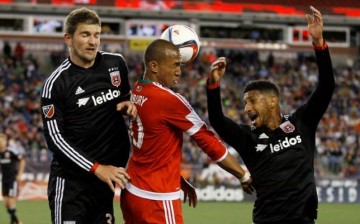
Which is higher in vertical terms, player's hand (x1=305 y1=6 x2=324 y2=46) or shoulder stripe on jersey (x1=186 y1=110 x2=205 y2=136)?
player's hand (x1=305 y1=6 x2=324 y2=46)

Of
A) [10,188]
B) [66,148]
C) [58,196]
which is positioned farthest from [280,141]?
[10,188]

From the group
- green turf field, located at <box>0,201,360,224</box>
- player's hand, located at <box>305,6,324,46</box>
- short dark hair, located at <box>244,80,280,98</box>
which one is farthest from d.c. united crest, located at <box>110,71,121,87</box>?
green turf field, located at <box>0,201,360,224</box>

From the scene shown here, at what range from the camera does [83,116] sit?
6203 mm

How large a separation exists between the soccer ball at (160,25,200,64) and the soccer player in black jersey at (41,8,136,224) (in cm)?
65

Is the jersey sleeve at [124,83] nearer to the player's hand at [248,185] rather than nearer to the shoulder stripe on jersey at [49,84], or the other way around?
the shoulder stripe on jersey at [49,84]

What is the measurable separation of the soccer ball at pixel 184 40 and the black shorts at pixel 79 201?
1311 millimetres

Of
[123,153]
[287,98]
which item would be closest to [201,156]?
[287,98]

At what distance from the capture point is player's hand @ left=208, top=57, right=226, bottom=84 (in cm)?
584

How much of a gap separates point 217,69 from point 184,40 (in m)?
0.98

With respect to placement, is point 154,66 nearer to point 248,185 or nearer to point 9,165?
point 248,185

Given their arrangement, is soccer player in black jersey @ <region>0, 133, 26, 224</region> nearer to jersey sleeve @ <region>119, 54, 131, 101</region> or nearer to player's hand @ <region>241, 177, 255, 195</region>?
jersey sleeve @ <region>119, 54, 131, 101</region>

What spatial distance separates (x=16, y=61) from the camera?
33.3m

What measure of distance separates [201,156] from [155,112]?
64.4 ft

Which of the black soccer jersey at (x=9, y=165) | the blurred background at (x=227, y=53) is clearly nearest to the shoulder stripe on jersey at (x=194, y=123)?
the black soccer jersey at (x=9, y=165)
